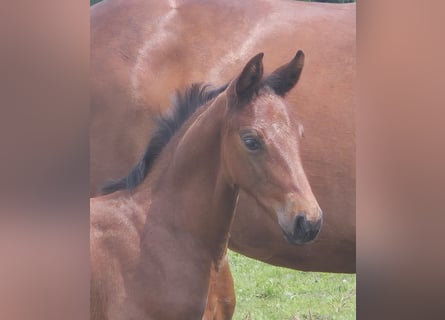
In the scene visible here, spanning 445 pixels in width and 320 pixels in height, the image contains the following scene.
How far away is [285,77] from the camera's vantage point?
Result: 1841 millimetres

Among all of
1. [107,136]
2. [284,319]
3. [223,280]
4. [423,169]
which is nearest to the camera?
[423,169]

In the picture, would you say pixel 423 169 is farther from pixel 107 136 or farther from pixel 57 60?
pixel 107 136

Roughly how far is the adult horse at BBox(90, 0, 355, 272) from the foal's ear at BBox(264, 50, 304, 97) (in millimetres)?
525

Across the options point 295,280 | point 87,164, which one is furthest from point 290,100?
point 295,280

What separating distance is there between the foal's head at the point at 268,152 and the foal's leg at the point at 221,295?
0.26 metres

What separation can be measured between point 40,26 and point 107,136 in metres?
1.22

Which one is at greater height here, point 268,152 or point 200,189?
point 268,152

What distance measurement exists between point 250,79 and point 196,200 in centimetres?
34

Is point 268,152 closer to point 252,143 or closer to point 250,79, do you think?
point 252,143

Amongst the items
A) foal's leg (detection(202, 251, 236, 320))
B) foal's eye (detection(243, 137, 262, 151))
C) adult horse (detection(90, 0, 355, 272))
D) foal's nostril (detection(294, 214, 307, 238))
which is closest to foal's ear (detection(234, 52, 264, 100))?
foal's eye (detection(243, 137, 262, 151))

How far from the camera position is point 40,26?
3.86 ft

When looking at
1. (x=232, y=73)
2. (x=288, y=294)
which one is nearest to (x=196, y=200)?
(x=232, y=73)

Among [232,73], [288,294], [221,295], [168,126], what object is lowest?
[288,294]

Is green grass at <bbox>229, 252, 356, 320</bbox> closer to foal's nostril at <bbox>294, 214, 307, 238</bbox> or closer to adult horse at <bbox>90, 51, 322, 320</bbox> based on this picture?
adult horse at <bbox>90, 51, 322, 320</bbox>
